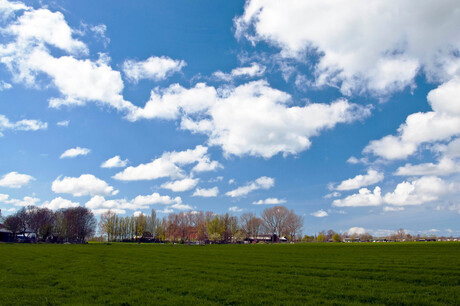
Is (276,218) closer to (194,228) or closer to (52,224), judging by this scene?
(194,228)

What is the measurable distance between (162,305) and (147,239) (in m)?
179

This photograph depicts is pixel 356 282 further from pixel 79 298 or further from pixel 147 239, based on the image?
pixel 147 239

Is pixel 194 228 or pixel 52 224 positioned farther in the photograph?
pixel 194 228

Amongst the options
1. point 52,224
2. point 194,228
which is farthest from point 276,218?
point 52,224

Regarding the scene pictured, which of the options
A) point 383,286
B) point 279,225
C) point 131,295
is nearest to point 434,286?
point 383,286

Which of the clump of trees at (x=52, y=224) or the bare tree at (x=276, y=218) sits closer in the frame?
the clump of trees at (x=52, y=224)

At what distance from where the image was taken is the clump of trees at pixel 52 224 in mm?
131000

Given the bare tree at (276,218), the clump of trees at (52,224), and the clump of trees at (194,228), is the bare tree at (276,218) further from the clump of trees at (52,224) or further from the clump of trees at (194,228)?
the clump of trees at (52,224)

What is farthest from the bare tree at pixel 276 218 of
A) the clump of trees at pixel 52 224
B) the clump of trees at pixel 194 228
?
the clump of trees at pixel 52 224

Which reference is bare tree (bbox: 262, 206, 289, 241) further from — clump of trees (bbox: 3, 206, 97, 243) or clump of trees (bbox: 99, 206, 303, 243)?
clump of trees (bbox: 3, 206, 97, 243)

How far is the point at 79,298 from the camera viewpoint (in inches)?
588

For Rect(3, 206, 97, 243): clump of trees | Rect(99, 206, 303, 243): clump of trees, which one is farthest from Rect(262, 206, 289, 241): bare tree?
Rect(3, 206, 97, 243): clump of trees

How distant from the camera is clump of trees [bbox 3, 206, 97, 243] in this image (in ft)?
430

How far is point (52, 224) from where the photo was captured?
Answer: 138m
